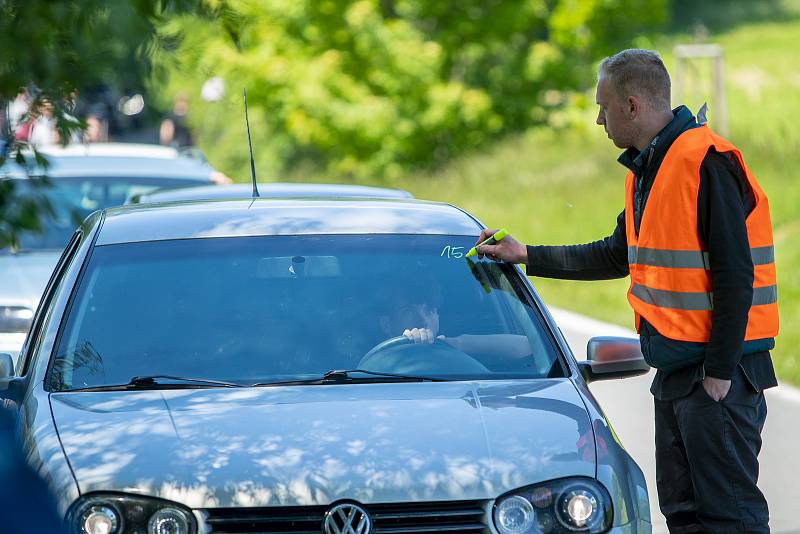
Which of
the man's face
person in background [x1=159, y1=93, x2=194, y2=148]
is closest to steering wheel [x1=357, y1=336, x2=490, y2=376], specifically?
the man's face

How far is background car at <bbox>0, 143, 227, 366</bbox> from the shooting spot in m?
7.45

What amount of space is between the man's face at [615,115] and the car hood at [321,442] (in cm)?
80

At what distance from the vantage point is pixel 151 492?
3.66m

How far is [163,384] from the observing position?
4.40 metres

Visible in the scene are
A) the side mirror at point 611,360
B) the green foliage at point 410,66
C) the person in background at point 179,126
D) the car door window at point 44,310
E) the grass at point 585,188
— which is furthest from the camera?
the person in background at point 179,126

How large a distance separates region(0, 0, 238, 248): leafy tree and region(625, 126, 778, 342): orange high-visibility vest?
192 cm

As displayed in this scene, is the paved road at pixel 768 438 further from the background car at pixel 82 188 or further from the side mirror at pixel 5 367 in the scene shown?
the background car at pixel 82 188

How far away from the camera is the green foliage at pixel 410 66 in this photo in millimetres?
21656

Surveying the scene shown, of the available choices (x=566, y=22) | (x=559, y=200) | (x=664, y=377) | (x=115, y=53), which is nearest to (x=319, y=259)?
(x=664, y=377)

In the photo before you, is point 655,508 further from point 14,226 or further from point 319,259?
point 14,226

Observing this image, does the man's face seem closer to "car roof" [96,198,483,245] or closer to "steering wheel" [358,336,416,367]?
"car roof" [96,198,483,245]

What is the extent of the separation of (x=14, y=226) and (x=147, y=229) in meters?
2.56

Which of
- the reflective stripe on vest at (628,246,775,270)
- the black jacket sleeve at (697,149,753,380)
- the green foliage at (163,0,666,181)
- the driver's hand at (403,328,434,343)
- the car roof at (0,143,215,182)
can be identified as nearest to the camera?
the black jacket sleeve at (697,149,753,380)

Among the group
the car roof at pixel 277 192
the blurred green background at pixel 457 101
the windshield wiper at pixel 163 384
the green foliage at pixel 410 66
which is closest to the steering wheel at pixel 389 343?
the windshield wiper at pixel 163 384
